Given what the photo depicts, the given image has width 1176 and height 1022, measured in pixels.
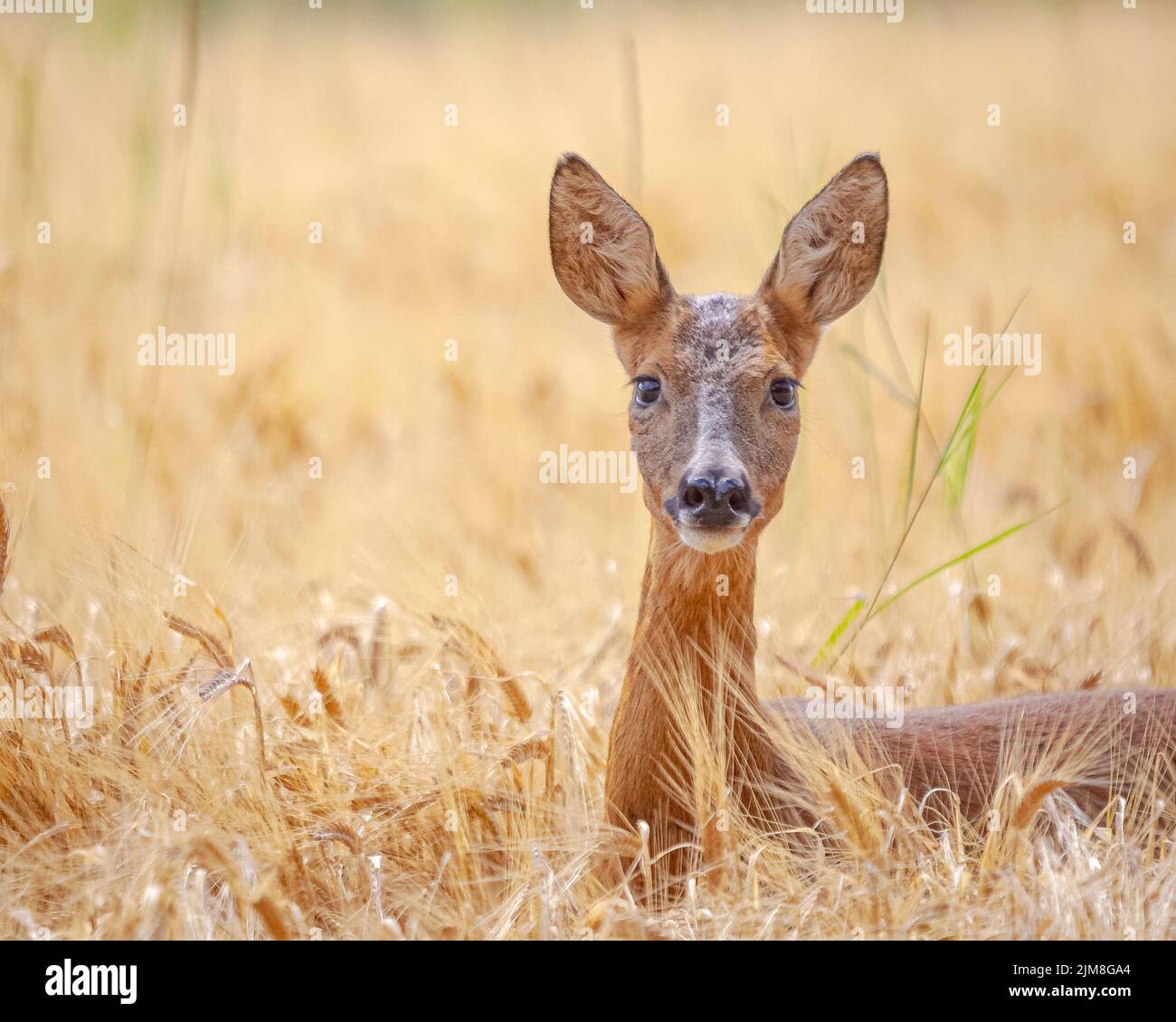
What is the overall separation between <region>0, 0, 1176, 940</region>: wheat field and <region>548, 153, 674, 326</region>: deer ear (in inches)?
27.6

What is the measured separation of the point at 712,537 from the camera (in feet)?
12.8

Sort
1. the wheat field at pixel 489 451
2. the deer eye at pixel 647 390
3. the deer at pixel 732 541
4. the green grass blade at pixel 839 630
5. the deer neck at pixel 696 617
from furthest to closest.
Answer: the green grass blade at pixel 839 630 < the deer eye at pixel 647 390 < the deer neck at pixel 696 617 < the deer at pixel 732 541 < the wheat field at pixel 489 451

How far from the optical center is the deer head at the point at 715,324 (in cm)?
416

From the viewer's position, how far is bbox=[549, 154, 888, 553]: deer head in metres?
4.16

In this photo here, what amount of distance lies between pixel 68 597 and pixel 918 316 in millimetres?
5757

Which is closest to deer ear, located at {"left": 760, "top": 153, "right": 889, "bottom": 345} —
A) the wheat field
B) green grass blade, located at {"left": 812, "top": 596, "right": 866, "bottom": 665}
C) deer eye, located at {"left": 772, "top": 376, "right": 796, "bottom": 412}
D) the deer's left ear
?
the deer's left ear

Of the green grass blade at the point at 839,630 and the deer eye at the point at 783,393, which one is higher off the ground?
the deer eye at the point at 783,393

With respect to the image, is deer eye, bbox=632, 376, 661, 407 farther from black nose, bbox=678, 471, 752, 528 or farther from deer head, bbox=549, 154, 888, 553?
black nose, bbox=678, 471, 752, 528

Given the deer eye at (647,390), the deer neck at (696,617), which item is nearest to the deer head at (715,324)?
the deer eye at (647,390)

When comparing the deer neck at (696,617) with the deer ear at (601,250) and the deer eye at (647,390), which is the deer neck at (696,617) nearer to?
the deer eye at (647,390)

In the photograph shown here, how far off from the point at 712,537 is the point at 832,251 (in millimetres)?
1069

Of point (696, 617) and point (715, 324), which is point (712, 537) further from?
point (715, 324)

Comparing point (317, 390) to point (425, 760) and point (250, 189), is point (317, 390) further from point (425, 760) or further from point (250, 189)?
point (425, 760)

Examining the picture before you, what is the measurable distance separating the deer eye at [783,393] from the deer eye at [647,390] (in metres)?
0.31
